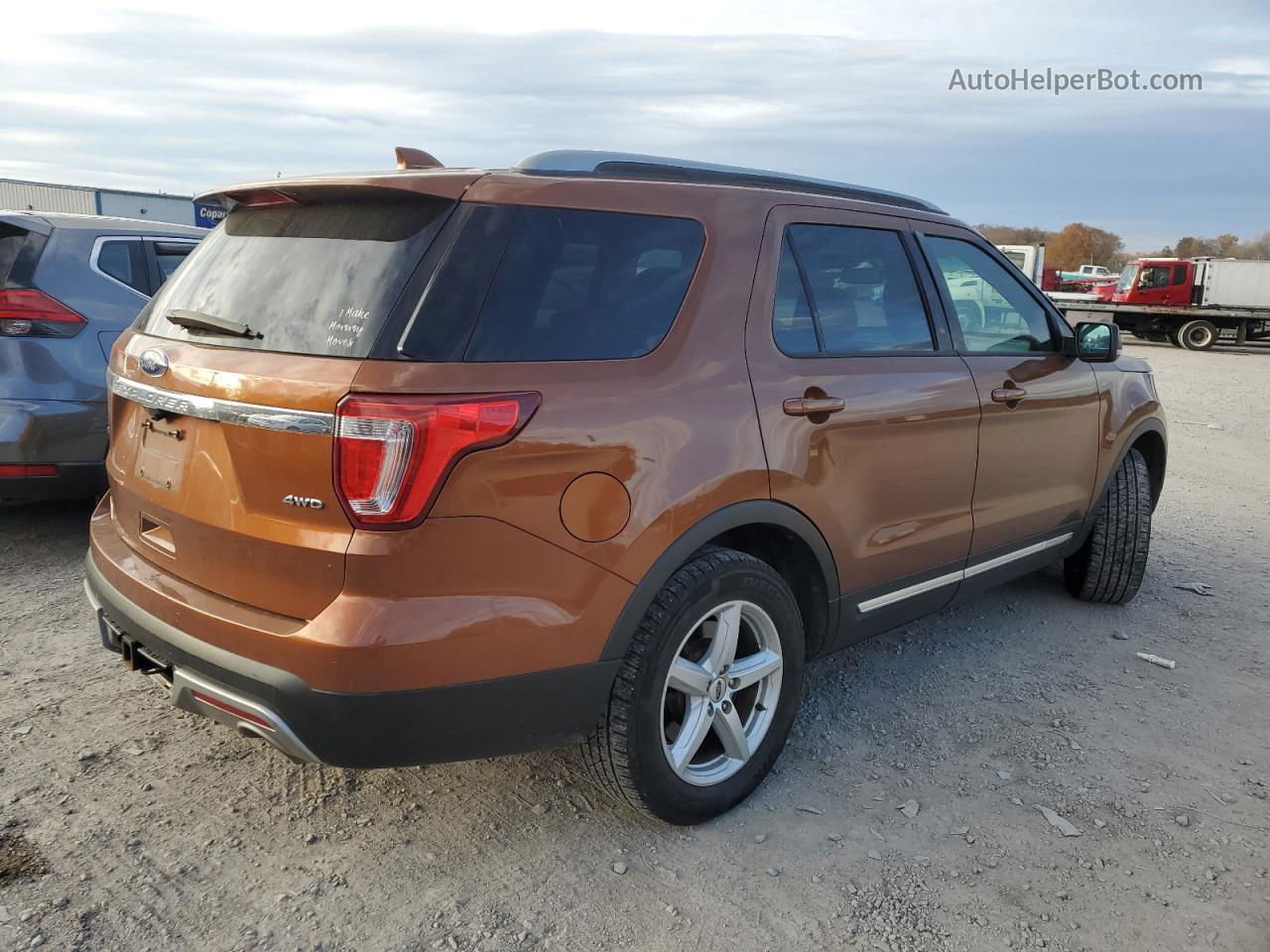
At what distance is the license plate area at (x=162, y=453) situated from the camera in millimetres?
2529

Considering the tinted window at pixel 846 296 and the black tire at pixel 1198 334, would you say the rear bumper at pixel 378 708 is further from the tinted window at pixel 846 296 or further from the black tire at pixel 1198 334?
the black tire at pixel 1198 334

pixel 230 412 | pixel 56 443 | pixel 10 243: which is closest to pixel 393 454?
pixel 230 412

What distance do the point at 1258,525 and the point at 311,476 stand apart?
21.7 ft

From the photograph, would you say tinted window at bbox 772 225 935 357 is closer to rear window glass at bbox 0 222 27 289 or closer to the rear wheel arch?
the rear wheel arch

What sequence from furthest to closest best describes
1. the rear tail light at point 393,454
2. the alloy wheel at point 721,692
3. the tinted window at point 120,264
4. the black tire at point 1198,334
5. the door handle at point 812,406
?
the black tire at point 1198,334, the tinted window at point 120,264, the door handle at point 812,406, the alloy wheel at point 721,692, the rear tail light at point 393,454

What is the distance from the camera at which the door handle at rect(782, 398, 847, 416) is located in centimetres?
287

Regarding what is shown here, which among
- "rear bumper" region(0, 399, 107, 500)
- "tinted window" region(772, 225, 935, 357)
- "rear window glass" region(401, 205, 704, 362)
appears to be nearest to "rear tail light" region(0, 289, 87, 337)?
"rear bumper" region(0, 399, 107, 500)

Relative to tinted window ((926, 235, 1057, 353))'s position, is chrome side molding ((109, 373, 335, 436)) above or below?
below

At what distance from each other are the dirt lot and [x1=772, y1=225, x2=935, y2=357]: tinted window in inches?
53.5

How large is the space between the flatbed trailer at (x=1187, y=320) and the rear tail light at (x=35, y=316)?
2602cm

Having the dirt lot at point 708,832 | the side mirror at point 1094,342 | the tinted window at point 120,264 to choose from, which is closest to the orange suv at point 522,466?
the dirt lot at point 708,832

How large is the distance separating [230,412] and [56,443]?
299cm

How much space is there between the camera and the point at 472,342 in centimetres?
226

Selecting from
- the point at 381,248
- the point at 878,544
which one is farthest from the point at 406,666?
the point at 878,544
